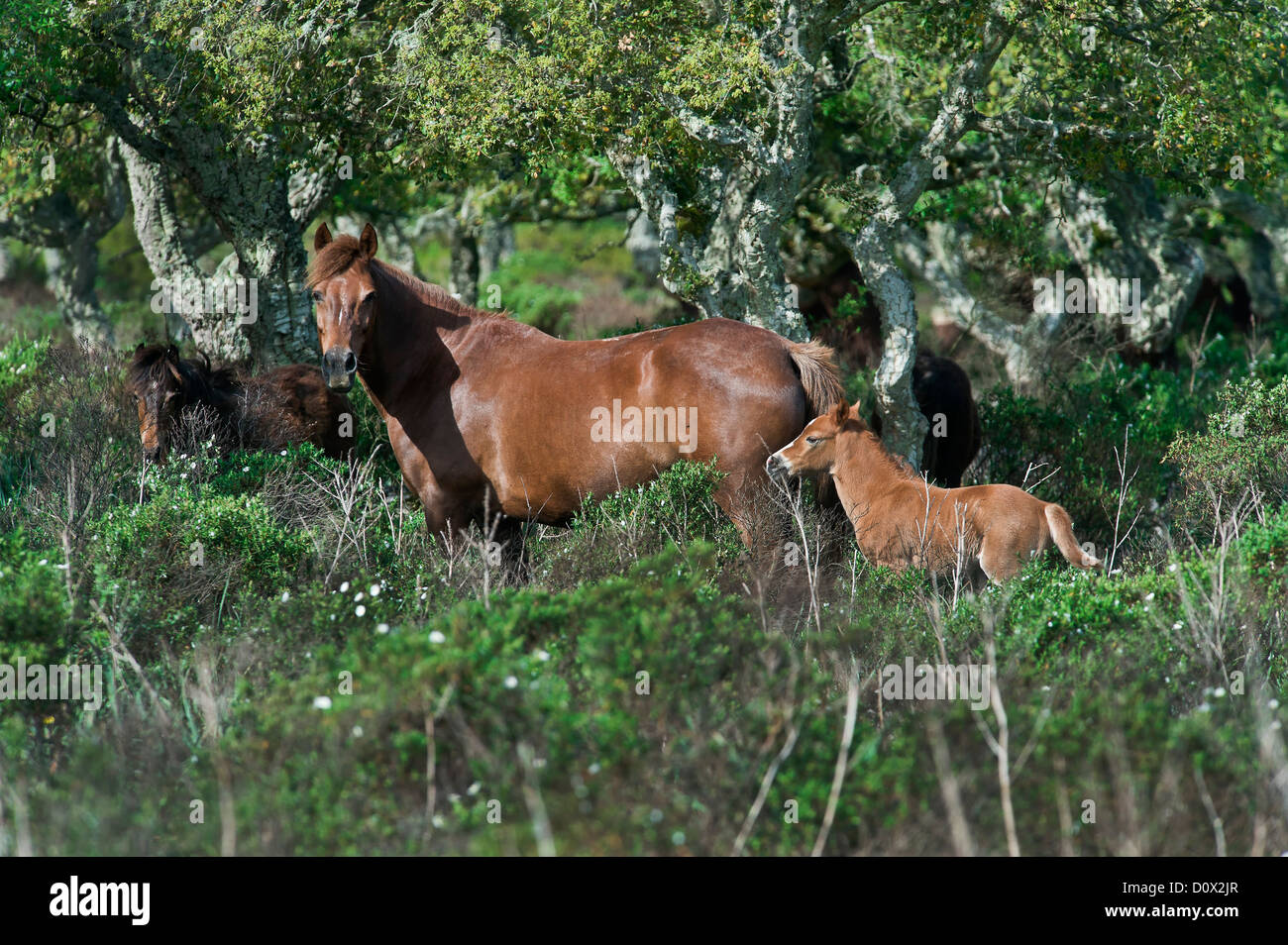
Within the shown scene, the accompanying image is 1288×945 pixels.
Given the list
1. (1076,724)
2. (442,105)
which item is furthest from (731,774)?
(442,105)

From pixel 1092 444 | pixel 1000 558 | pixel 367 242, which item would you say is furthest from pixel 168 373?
pixel 1092 444

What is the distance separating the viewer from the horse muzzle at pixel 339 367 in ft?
23.2

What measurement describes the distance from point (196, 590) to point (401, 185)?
8.83 m

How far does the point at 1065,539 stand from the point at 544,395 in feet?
11.1

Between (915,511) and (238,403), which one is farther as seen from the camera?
(238,403)

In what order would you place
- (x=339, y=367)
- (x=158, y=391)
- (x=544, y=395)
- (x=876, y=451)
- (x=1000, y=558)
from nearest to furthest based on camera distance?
(x=339, y=367), (x=1000, y=558), (x=544, y=395), (x=876, y=451), (x=158, y=391)

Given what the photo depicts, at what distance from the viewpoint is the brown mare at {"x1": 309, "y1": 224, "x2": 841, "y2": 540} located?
24.4 feet

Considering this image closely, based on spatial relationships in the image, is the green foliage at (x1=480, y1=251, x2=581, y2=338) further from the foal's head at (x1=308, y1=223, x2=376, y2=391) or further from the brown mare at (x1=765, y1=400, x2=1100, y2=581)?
the brown mare at (x1=765, y1=400, x2=1100, y2=581)

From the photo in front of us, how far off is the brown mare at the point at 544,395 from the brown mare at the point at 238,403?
59.2 inches

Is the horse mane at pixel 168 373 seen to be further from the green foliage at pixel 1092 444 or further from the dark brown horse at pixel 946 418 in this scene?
the green foliage at pixel 1092 444

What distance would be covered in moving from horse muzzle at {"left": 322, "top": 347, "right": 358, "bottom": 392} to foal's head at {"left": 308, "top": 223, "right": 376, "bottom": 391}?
0.17ft

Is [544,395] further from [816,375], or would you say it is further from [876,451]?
[876,451]

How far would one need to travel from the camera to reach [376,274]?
768 centimetres

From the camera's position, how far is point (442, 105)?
8812 millimetres
